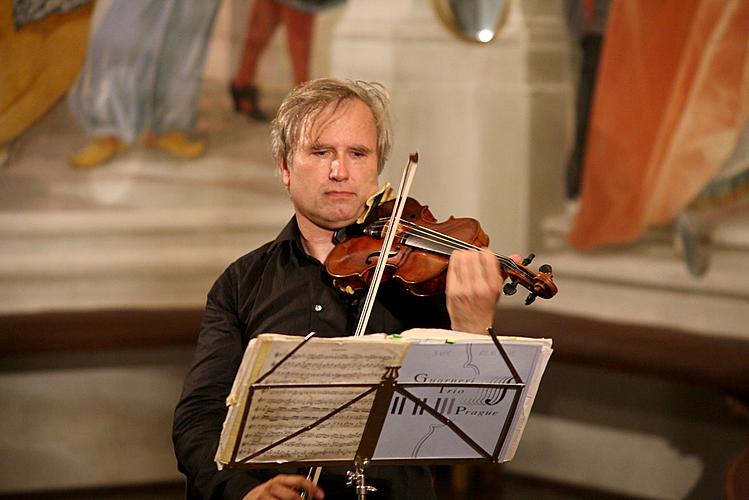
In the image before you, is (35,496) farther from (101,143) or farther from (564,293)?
(564,293)

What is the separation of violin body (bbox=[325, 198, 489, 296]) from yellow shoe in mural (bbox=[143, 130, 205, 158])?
9.19 ft

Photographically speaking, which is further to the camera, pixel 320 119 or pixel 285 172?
pixel 285 172

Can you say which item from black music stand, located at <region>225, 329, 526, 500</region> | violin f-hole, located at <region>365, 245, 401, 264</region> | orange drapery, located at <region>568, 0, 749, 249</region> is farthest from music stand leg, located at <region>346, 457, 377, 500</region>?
orange drapery, located at <region>568, 0, 749, 249</region>

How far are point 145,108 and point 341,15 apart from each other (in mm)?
1084

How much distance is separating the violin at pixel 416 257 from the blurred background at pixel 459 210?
2.30 m

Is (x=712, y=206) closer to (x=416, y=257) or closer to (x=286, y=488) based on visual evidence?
(x=416, y=257)

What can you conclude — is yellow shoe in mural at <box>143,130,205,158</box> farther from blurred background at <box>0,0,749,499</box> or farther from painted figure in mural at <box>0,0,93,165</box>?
painted figure in mural at <box>0,0,93,165</box>

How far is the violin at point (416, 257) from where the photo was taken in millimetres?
2004

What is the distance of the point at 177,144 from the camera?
15.7ft

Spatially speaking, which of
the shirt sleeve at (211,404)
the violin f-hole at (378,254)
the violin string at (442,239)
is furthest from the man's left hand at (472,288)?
the shirt sleeve at (211,404)

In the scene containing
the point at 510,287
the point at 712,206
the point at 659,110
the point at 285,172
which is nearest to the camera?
the point at 510,287

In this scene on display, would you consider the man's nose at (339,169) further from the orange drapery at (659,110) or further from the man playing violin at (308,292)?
the orange drapery at (659,110)

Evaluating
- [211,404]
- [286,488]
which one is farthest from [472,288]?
[211,404]

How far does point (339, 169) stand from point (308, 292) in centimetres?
29
